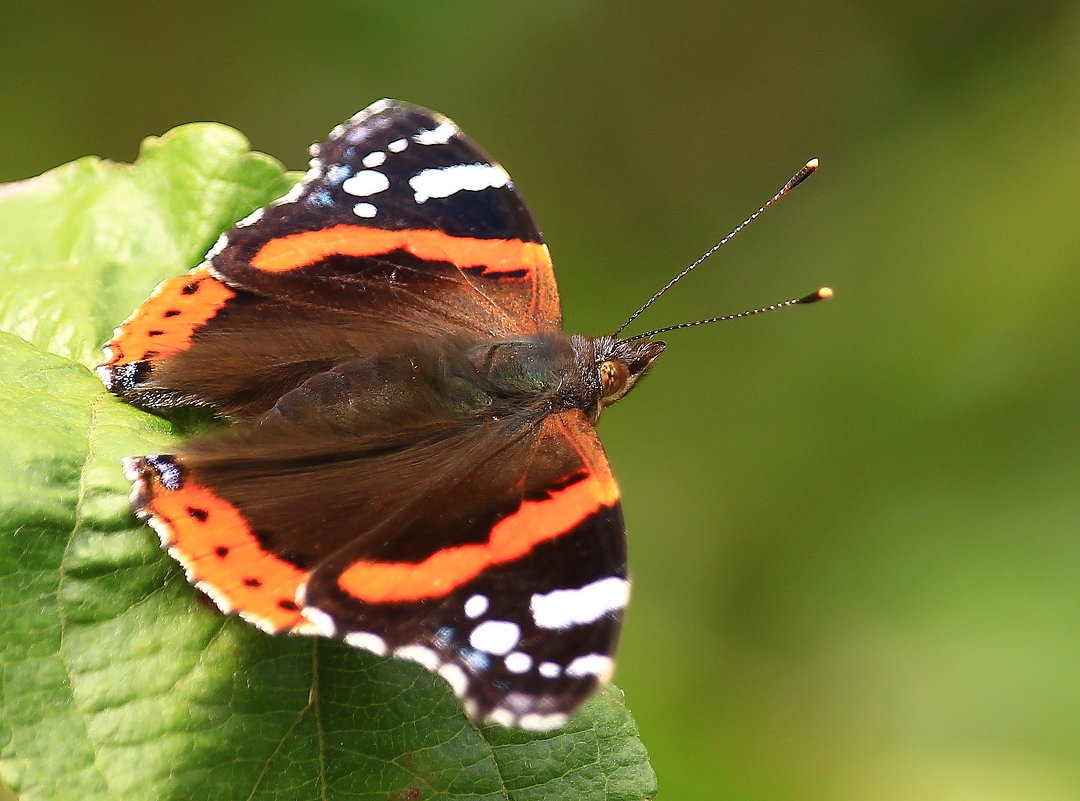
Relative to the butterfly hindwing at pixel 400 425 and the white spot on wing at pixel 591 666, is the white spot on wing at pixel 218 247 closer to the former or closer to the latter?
the butterfly hindwing at pixel 400 425

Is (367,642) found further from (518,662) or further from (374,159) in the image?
(374,159)

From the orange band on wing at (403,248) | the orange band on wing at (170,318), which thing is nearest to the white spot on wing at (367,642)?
the orange band on wing at (170,318)

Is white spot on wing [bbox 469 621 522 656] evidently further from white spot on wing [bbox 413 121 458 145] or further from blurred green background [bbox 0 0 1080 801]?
blurred green background [bbox 0 0 1080 801]

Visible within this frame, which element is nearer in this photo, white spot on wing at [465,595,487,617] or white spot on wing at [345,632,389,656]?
white spot on wing at [345,632,389,656]

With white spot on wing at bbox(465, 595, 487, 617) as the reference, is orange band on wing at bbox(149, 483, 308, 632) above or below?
below

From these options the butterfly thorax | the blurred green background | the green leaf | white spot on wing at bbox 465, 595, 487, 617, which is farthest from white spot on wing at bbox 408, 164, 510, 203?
the blurred green background
